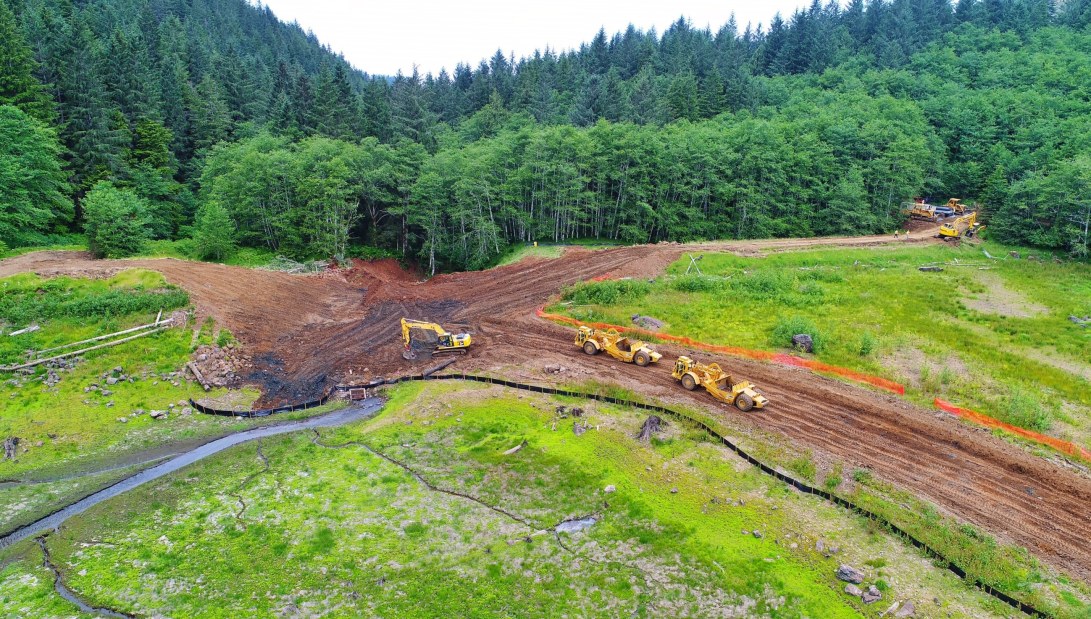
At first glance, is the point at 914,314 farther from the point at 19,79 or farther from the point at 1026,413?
the point at 19,79

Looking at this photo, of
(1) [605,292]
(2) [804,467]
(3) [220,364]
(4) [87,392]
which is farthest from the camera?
(1) [605,292]

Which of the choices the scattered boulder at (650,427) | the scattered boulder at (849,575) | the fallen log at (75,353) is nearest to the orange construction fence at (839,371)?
the scattered boulder at (650,427)

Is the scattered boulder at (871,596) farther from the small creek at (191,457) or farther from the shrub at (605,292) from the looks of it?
the shrub at (605,292)

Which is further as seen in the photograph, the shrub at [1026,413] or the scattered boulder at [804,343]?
the scattered boulder at [804,343]

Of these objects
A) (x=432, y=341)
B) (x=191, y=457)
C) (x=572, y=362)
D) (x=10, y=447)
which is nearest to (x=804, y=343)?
(x=572, y=362)

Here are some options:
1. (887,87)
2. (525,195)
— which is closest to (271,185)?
(525,195)
